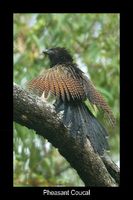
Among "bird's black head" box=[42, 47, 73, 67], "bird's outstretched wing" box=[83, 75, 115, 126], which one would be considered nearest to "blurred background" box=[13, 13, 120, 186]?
"bird's black head" box=[42, 47, 73, 67]

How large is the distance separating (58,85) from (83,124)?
0.29 metres

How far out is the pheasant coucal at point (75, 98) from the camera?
429 cm

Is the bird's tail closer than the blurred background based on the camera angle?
Yes

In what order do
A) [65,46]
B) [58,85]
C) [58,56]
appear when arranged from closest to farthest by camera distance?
[58,85] → [58,56] → [65,46]

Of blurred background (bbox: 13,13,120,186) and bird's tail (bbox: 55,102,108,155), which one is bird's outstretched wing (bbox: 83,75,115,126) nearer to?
bird's tail (bbox: 55,102,108,155)

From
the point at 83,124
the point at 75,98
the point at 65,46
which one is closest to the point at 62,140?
the point at 83,124

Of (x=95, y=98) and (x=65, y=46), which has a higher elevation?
(x=65, y=46)

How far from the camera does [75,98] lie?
4.44m

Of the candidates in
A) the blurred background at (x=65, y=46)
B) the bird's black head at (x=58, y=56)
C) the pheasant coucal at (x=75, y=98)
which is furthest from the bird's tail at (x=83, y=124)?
the blurred background at (x=65, y=46)

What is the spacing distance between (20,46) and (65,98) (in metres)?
3.01

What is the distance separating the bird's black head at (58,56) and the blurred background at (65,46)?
172 cm

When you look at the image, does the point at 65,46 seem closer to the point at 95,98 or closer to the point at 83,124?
the point at 95,98

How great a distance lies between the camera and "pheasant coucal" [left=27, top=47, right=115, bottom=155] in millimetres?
4285
